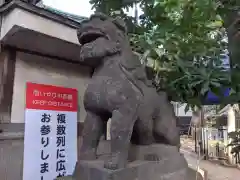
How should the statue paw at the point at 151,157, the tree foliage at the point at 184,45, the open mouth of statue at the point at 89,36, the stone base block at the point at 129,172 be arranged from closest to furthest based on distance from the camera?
the stone base block at the point at 129,172, the open mouth of statue at the point at 89,36, the statue paw at the point at 151,157, the tree foliage at the point at 184,45

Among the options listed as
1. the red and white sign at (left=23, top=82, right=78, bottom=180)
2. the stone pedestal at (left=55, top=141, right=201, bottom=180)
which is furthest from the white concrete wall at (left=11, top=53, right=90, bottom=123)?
the stone pedestal at (left=55, top=141, right=201, bottom=180)

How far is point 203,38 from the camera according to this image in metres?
2.12

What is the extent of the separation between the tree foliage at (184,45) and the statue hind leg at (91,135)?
71cm

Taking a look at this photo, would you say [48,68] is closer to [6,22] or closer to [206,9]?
[6,22]

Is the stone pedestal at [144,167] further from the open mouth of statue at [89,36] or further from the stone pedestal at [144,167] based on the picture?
the open mouth of statue at [89,36]

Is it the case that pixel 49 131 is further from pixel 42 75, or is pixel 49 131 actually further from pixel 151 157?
pixel 151 157

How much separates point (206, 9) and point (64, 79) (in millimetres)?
1495

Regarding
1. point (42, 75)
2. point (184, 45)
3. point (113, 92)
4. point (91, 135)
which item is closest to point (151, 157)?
point (91, 135)

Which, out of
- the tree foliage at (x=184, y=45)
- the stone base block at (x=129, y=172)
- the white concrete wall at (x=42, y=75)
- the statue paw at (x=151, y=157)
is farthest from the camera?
the white concrete wall at (x=42, y=75)

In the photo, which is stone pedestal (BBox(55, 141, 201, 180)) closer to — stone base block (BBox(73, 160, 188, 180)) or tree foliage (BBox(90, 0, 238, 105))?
stone base block (BBox(73, 160, 188, 180))

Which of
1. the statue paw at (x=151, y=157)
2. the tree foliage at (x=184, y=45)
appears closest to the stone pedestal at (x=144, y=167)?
the statue paw at (x=151, y=157)

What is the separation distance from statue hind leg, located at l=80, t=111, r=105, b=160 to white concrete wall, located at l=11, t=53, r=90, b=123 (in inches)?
34.5

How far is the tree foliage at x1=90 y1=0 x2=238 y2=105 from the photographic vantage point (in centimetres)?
167

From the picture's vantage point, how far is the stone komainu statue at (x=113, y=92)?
130 cm
